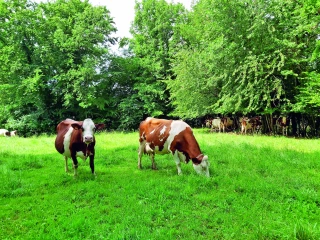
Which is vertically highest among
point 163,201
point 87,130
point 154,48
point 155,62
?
point 154,48

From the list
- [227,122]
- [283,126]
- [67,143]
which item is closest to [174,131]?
[67,143]

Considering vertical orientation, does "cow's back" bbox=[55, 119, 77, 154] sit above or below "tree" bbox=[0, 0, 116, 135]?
below

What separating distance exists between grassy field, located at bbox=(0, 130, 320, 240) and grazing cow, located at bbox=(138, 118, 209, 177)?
1.26ft

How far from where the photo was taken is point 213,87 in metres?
20.0

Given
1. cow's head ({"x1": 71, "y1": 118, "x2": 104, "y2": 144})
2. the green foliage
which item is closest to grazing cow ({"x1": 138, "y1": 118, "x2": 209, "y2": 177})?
cow's head ({"x1": 71, "y1": 118, "x2": 104, "y2": 144})

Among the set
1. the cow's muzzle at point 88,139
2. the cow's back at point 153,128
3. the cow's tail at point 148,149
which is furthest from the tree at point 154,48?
the cow's muzzle at point 88,139

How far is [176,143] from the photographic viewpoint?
22.9 feet

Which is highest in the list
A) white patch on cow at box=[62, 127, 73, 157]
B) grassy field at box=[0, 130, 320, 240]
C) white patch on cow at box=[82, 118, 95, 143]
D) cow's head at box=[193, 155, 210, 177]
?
white patch on cow at box=[82, 118, 95, 143]

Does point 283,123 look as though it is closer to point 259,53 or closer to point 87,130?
point 259,53

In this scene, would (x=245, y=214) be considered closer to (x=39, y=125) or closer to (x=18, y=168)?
(x=18, y=168)

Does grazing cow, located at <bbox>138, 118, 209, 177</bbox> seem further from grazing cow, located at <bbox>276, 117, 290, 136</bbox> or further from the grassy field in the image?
grazing cow, located at <bbox>276, 117, 290, 136</bbox>

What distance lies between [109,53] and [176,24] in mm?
7502

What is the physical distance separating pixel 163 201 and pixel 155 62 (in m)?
22.5

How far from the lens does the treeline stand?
49.7 feet
